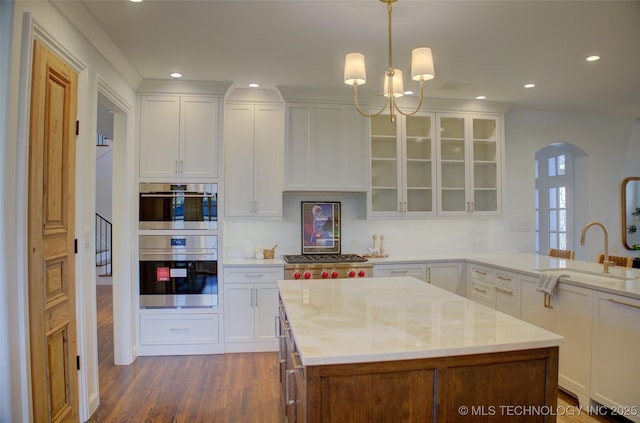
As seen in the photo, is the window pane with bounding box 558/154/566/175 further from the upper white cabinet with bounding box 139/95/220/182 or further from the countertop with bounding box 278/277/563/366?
the upper white cabinet with bounding box 139/95/220/182

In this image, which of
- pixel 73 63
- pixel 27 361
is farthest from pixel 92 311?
pixel 73 63

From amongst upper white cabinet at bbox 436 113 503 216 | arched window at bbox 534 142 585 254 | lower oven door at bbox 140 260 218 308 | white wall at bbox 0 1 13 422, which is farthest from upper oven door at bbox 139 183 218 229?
arched window at bbox 534 142 585 254

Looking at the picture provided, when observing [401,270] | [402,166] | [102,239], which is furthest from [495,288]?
[102,239]

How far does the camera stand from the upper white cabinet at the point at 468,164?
4590 millimetres

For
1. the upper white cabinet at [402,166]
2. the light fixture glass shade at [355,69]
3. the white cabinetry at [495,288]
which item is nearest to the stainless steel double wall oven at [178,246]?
the upper white cabinet at [402,166]

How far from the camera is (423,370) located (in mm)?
1422

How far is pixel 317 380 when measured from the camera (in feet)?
4.39

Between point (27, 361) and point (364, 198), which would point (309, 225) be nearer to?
point (364, 198)

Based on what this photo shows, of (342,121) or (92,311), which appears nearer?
(92,311)

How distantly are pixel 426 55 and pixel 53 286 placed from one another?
252cm

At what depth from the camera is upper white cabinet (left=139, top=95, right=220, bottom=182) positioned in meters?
3.85

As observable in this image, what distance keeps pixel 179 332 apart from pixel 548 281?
3.38 meters

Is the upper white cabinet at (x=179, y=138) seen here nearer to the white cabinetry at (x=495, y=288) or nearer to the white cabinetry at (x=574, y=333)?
the white cabinetry at (x=495, y=288)

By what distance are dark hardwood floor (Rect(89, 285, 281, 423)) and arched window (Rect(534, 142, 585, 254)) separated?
4546mm
